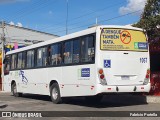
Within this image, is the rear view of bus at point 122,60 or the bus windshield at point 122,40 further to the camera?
the bus windshield at point 122,40

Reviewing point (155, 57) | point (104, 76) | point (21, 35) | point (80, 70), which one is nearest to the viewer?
point (104, 76)

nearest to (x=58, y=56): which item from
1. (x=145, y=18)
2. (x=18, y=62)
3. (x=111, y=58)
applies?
(x=111, y=58)

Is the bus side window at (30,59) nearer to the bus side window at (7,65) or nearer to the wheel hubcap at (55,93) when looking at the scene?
the wheel hubcap at (55,93)

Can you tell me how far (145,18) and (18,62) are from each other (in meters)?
8.31

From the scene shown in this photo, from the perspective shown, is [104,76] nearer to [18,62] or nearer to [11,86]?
[18,62]

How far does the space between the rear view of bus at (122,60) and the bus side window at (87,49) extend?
14.8 inches

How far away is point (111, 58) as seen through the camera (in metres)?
14.6

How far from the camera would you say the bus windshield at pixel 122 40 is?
14.6 m

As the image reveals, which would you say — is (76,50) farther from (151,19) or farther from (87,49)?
(151,19)

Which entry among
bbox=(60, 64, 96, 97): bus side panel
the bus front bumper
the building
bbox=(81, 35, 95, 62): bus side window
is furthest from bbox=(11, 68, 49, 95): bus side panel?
the building

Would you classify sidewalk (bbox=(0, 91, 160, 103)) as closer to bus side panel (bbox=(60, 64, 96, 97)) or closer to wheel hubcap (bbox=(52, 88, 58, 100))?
bus side panel (bbox=(60, 64, 96, 97))

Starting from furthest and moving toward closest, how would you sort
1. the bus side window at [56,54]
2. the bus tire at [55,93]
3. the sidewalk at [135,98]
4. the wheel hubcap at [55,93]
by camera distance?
1. the wheel hubcap at [55,93]
2. the bus tire at [55,93]
3. the bus side window at [56,54]
4. the sidewalk at [135,98]

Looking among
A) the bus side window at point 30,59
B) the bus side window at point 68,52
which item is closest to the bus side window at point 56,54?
the bus side window at point 68,52

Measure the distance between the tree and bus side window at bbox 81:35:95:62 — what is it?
14.8 feet
